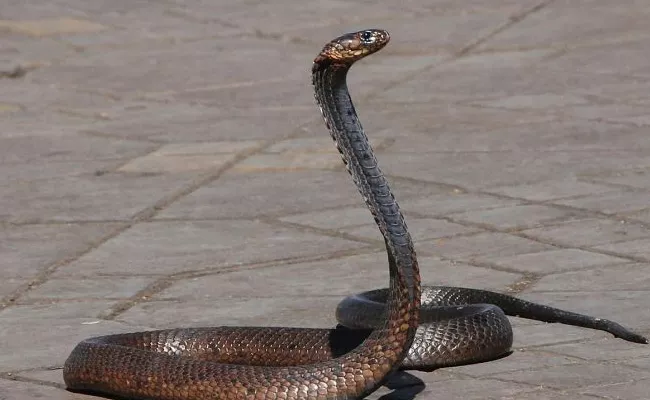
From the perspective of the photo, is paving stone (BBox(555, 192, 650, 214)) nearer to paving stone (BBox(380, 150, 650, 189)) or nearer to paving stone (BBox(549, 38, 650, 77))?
paving stone (BBox(380, 150, 650, 189))

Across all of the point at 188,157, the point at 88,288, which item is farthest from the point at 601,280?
the point at 188,157

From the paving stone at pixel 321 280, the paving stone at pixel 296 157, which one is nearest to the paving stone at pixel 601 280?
the paving stone at pixel 321 280

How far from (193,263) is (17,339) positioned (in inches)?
51.1

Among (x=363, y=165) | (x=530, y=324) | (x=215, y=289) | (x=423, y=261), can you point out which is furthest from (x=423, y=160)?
(x=363, y=165)

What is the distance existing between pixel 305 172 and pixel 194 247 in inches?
61.6

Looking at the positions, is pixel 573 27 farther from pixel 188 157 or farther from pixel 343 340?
pixel 343 340

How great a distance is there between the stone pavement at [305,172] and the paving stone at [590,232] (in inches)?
0.7

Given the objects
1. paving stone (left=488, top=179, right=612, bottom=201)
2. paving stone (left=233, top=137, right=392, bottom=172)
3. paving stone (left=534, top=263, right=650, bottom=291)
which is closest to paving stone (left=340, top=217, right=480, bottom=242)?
paving stone (left=488, top=179, right=612, bottom=201)

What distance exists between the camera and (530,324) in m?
5.50

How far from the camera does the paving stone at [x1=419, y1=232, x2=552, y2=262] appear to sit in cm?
662

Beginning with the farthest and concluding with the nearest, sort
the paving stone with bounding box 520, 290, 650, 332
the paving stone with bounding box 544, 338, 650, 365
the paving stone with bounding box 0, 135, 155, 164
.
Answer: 1. the paving stone with bounding box 0, 135, 155, 164
2. the paving stone with bounding box 520, 290, 650, 332
3. the paving stone with bounding box 544, 338, 650, 365

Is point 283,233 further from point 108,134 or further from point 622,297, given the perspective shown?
point 108,134

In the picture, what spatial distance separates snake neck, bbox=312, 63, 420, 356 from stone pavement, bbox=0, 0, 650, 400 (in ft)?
1.48

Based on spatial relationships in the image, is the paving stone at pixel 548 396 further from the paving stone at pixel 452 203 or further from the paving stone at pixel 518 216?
the paving stone at pixel 452 203
